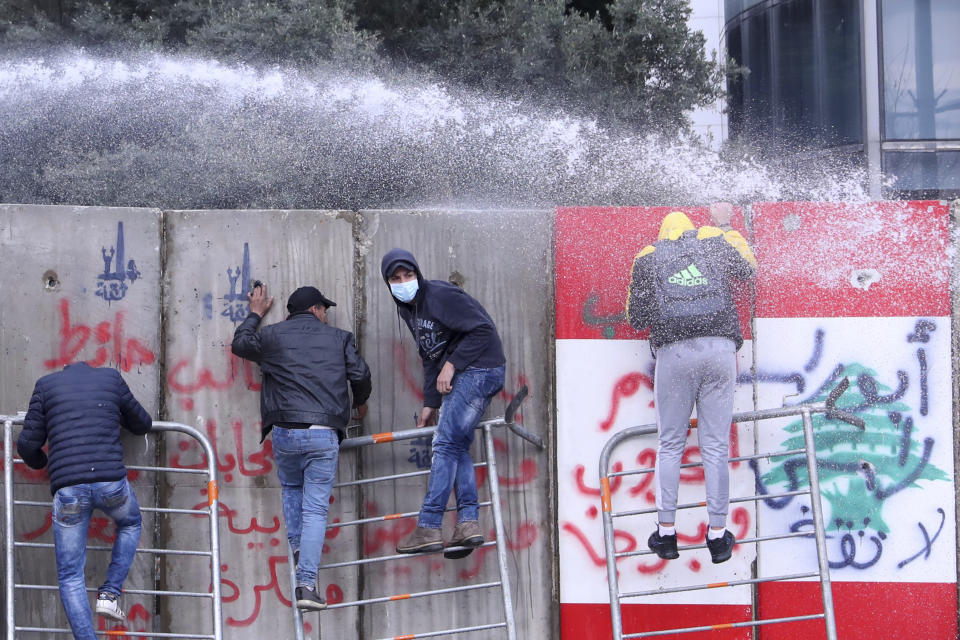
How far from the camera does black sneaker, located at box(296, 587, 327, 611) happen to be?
607 centimetres

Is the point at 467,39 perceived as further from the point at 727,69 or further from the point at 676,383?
the point at 676,383

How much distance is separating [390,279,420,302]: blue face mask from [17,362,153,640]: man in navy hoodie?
1.71 meters

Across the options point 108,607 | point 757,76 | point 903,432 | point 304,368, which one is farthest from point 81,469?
point 757,76

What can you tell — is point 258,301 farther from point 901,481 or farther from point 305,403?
point 901,481

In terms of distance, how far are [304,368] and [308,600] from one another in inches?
52.2

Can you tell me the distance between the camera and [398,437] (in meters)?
6.57

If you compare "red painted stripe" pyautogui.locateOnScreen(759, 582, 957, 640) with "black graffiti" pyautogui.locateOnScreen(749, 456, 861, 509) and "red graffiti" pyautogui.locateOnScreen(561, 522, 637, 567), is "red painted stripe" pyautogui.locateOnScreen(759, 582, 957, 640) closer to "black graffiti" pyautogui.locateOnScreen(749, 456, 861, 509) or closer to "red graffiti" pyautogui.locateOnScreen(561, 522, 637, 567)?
"black graffiti" pyautogui.locateOnScreen(749, 456, 861, 509)

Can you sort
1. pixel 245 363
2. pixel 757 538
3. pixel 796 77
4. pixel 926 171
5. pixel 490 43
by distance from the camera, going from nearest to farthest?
pixel 757 538
pixel 245 363
pixel 490 43
pixel 926 171
pixel 796 77

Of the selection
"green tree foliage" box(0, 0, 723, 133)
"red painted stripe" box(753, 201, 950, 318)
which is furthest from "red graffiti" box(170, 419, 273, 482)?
"green tree foliage" box(0, 0, 723, 133)

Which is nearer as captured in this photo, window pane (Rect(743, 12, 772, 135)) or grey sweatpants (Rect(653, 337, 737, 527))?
grey sweatpants (Rect(653, 337, 737, 527))

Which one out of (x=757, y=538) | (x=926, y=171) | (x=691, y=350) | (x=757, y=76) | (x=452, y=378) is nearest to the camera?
(x=691, y=350)

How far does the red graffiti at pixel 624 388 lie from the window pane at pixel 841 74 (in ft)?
27.1

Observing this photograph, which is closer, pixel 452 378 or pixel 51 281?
pixel 452 378

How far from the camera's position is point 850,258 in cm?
674
